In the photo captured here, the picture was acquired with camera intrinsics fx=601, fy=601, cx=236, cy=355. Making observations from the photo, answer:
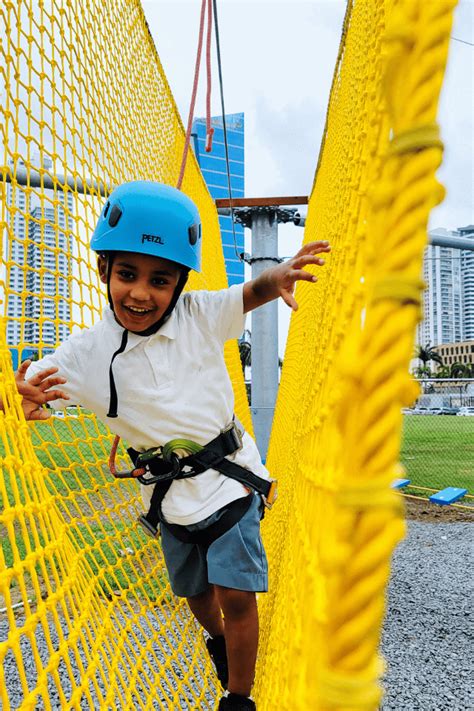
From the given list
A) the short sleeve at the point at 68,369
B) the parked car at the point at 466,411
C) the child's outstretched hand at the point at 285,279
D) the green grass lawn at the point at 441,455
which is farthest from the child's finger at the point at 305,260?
the parked car at the point at 466,411

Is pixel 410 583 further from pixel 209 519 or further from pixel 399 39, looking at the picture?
pixel 399 39

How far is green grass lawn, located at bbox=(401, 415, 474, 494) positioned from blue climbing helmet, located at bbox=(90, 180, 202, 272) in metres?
3.03

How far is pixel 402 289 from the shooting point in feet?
1.05

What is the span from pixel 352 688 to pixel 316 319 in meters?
0.97

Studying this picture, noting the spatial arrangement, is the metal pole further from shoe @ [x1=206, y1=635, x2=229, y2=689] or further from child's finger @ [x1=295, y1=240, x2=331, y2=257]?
child's finger @ [x1=295, y1=240, x2=331, y2=257]

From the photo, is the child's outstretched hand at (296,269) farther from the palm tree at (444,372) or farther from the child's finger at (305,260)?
the palm tree at (444,372)

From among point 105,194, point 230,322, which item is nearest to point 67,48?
point 105,194

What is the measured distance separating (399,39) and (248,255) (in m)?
3.20

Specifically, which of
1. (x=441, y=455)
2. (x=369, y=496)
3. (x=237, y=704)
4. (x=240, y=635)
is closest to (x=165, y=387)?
(x=240, y=635)

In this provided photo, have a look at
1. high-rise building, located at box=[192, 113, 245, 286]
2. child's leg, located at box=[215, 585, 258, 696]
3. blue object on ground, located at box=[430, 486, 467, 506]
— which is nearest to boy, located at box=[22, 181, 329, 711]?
child's leg, located at box=[215, 585, 258, 696]

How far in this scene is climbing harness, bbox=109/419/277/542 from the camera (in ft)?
3.71

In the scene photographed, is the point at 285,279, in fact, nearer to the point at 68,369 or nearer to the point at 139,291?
the point at 139,291

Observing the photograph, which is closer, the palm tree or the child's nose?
the child's nose

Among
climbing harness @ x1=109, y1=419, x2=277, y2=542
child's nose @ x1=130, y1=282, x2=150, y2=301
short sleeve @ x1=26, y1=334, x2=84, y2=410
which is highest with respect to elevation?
child's nose @ x1=130, y1=282, x2=150, y2=301
